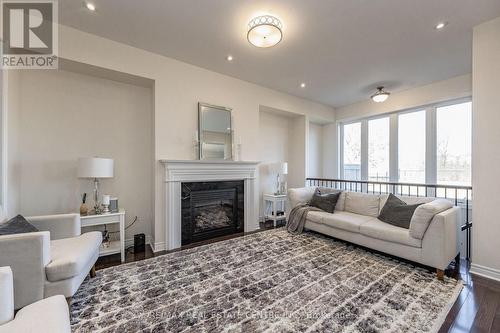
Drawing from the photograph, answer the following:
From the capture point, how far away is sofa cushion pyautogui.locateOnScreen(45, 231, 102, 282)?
5.53ft

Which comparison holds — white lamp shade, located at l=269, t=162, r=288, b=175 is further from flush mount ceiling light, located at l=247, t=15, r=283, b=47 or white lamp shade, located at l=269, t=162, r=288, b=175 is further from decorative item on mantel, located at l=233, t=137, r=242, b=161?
flush mount ceiling light, located at l=247, t=15, r=283, b=47

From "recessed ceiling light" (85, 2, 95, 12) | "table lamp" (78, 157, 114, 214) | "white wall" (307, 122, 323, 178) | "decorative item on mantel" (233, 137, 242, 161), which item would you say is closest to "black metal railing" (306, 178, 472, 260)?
"white wall" (307, 122, 323, 178)

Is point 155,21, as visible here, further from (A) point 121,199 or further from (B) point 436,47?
(B) point 436,47

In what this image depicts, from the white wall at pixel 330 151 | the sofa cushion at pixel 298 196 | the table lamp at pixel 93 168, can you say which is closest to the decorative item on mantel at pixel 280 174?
the sofa cushion at pixel 298 196

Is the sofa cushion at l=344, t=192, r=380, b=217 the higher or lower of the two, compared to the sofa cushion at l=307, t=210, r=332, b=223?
higher

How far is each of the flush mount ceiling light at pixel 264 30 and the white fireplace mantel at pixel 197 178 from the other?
1.90 m

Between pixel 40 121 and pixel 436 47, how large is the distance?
5310mm

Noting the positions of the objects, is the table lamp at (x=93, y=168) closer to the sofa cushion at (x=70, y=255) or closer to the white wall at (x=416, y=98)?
the sofa cushion at (x=70, y=255)

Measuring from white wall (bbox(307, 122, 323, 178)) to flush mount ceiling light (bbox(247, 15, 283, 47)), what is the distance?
377 cm

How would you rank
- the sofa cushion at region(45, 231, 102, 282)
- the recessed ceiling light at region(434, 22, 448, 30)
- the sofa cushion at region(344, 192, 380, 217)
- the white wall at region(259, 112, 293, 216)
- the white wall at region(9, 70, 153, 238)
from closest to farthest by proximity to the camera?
the sofa cushion at region(45, 231, 102, 282)
the recessed ceiling light at region(434, 22, 448, 30)
the white wall at region(9, 70, 153, 238)
the sofa cushion at region(344, 192, 380, 217)
the white wall at region(259, 112, 293, 216)

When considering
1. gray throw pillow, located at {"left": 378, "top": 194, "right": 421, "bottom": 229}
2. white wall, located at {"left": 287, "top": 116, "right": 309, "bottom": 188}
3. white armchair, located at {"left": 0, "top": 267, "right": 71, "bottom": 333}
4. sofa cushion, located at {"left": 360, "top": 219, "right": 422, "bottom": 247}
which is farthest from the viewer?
white wall, located at {"left": 287, "top": 116, "right": 309, "bottom": 188}

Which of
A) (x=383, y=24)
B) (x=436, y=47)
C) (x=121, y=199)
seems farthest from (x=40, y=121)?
(x=436, y=47)

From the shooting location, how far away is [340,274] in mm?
2406

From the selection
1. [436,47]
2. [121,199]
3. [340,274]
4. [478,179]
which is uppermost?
[436,47]
